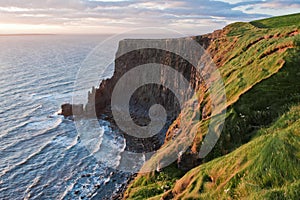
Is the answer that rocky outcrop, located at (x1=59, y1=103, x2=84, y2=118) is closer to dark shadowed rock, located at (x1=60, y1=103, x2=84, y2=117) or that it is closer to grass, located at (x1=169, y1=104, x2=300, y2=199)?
dark shadowed rock, located at (x1=60, y1=103, x2=84, y2=117)

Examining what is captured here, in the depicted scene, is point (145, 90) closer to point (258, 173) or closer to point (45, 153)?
point (45, 153)

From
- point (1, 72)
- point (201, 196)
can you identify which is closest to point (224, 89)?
point (201, 196)

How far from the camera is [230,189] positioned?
39.2ft

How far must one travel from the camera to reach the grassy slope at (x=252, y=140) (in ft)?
36.5

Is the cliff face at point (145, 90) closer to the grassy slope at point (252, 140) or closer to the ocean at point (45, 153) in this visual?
the ocean at point (45, 153)

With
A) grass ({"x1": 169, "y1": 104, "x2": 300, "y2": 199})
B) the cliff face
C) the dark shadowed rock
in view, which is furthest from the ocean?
grass ({"x1": 169, "y1": 104, "x2": 300, "y2": 199})

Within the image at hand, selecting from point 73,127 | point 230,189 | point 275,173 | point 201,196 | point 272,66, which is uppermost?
point 272,66

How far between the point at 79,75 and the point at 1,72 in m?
30.5

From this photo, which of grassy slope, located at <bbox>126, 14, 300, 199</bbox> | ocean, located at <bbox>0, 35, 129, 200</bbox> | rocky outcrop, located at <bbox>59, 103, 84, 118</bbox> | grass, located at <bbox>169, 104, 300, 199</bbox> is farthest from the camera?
rocky outcrop, located at <bbox>59, 103, 84, 118</bbox>

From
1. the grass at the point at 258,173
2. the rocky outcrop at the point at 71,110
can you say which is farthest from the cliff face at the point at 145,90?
the grass at the point at 258,173

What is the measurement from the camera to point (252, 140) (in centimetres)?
1605

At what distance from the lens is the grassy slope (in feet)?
36.5

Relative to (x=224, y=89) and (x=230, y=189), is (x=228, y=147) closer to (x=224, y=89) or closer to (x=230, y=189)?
(x=230, y=189)

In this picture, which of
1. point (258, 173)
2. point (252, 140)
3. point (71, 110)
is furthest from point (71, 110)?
point (258, 173)
